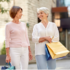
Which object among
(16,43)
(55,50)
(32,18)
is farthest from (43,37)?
(32,18)

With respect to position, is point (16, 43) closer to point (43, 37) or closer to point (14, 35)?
point (14, 35)

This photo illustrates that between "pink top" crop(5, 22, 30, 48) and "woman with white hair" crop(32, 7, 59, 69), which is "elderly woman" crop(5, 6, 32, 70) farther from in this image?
"woman with white hair" crop(32, 7, 59, 69)

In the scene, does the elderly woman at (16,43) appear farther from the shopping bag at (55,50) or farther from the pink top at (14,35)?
the shopping bag at (55,50)

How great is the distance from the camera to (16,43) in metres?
2.67

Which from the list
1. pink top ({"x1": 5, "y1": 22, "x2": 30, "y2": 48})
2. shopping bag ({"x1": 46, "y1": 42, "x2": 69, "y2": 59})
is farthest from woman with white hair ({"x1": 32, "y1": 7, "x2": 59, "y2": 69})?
pink top ({"x1": 5, "y1": 22, "x2": 30, "y2": 48})

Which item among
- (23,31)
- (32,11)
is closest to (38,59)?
(23,31)

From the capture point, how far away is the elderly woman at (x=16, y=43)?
2604 millimetres

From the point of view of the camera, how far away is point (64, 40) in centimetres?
1602

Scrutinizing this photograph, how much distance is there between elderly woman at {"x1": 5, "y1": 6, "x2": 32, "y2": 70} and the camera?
8.54 ft

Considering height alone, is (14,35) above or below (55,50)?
above

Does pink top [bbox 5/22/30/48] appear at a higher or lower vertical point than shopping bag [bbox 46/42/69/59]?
higher

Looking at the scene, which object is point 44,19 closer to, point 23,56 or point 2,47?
point 23,56

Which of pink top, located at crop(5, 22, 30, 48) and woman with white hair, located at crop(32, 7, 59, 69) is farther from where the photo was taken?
woman with white hair, located at crop(32, 7, 59, 69)

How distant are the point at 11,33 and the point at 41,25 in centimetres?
56
